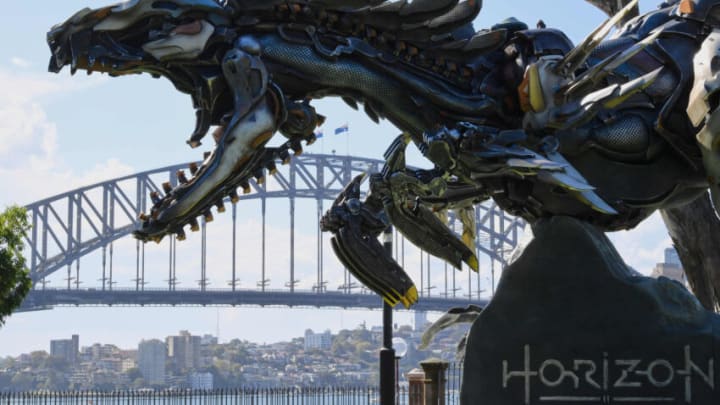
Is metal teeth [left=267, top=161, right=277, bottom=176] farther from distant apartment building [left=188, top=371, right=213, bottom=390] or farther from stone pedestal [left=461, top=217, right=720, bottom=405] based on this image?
distant apartment building [left=188, top=371, right=213, bottom=390]

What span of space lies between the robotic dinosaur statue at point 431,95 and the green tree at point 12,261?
11.3 meters

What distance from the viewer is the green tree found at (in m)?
19.8

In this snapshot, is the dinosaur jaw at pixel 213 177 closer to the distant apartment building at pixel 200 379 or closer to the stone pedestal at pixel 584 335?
the stone pedestal at pixel 584 335

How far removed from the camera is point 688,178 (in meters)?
9.46

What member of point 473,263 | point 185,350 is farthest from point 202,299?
point 473,263

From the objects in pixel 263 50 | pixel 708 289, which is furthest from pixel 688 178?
pixel 708 289

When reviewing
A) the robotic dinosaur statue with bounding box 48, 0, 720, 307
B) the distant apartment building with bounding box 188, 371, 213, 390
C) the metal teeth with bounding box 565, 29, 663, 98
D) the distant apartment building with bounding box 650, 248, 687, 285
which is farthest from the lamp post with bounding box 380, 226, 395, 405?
the distant apartment building with bounding box 188, 371, 213, 390

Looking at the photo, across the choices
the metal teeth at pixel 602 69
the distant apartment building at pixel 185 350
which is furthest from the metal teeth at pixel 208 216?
the distant apartment building at pixel 185 350

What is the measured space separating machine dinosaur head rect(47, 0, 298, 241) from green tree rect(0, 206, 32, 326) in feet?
38.0

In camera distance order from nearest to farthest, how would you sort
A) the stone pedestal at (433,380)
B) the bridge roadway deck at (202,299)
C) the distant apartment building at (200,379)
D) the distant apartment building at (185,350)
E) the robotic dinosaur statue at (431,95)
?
the robotic dinosaur statue at (431,95) → the stone pedestal at (433,380) → the bridge roadway deck at (202,299) → the distant apartment building at (200,379) → the distant apartment building at (185,350)

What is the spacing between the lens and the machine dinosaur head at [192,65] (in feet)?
28.5

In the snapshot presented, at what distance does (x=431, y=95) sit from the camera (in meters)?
9.34

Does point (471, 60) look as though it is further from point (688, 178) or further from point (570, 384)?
point (570, 384)

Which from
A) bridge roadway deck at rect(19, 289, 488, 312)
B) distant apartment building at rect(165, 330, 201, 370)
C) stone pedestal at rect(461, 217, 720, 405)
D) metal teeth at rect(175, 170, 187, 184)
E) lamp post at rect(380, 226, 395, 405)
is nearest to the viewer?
stone pedestal at rect(461, 217, 720, 405)
